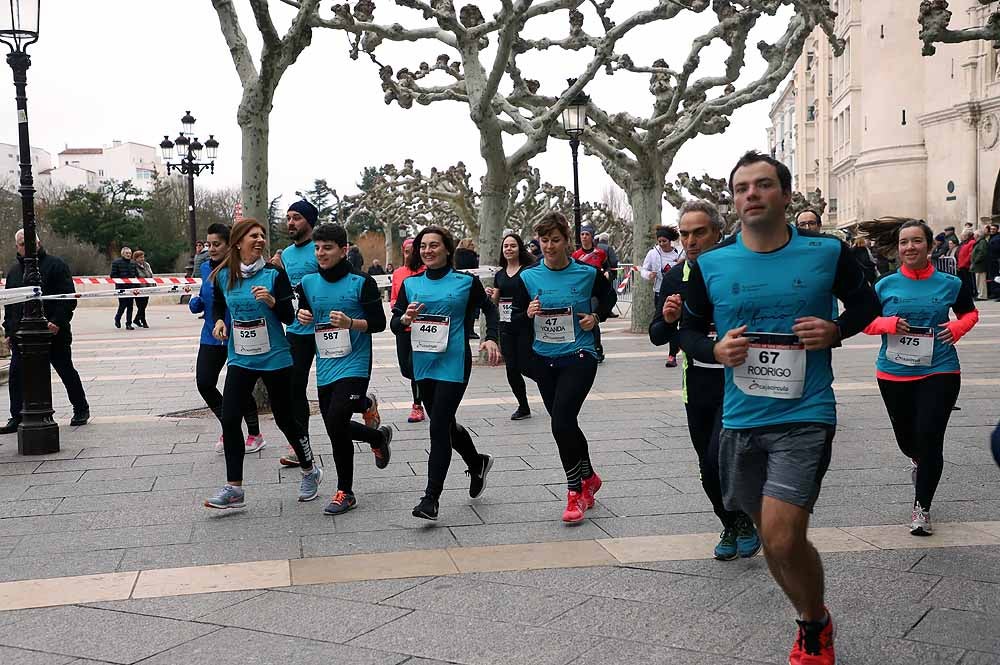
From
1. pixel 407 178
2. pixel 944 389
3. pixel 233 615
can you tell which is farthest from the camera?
pixel 407 178

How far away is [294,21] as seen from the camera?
11.2 meters

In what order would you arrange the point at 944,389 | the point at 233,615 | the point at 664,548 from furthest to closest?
1. the point at 944,389
2. the point at 664,548
3. the point at 233,615

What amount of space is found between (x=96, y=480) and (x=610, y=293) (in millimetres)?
3819

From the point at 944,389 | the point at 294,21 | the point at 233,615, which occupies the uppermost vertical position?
the point at 294,21

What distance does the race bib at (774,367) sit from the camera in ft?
12.5

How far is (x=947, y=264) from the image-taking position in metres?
22.9

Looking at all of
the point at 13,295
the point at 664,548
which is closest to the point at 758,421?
the point at 664,548

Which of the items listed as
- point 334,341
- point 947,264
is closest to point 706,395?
point 334,341

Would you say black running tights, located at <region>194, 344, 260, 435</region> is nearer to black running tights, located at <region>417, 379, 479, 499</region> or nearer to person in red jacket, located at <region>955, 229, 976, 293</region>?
black running tights, located at <region>417, 379, 479, 499</region>

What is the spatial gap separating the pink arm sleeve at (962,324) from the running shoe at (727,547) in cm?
176

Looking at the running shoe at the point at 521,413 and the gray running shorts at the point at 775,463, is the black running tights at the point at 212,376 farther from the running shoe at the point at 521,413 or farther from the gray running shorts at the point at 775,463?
the gray running shorts at the point at 775,463

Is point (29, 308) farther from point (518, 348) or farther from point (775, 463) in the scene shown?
point (775, 463)

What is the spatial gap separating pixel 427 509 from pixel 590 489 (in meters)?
1.01

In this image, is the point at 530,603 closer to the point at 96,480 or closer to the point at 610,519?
the point at 610,519
